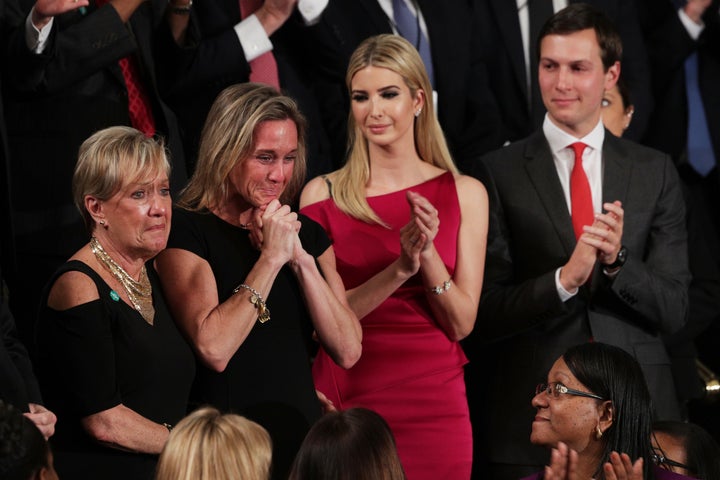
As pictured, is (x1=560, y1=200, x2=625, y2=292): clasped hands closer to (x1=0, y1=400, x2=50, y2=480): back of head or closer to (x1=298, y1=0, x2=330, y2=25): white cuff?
(x1=298, y1=0, x2=330, y2=25): white cuff

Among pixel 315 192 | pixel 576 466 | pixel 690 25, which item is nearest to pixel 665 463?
pixel 576 466

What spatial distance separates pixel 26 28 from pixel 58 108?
316 mm

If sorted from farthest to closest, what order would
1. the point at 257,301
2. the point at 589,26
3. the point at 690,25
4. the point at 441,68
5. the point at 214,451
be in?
the point at 690,25 < the point at 441,68 < the point at 589,26 < the point at 257,301 < the point at 214,451

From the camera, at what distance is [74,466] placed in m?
3.04

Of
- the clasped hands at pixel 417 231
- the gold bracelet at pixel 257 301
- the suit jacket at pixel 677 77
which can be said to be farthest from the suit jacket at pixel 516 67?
the gold bracelet at pixel 257 301

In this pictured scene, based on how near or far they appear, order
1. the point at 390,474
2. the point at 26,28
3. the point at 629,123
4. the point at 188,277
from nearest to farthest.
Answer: the point at 390,474, the point at 188,277, the point at 26,28, the point at 629,123

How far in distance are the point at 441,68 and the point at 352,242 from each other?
3.74 ft

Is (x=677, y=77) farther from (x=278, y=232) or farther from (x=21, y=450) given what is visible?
(x=21, y=450)

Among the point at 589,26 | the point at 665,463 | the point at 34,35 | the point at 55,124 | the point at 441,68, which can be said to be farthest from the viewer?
the point at 441,68

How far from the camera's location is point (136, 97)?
4.12m

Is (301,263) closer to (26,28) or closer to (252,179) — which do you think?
(252,179)

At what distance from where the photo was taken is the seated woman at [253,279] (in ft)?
10.9

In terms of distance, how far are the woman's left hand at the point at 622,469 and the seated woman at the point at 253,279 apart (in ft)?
2.65

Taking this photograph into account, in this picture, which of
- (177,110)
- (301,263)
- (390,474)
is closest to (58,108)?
(177,110)
